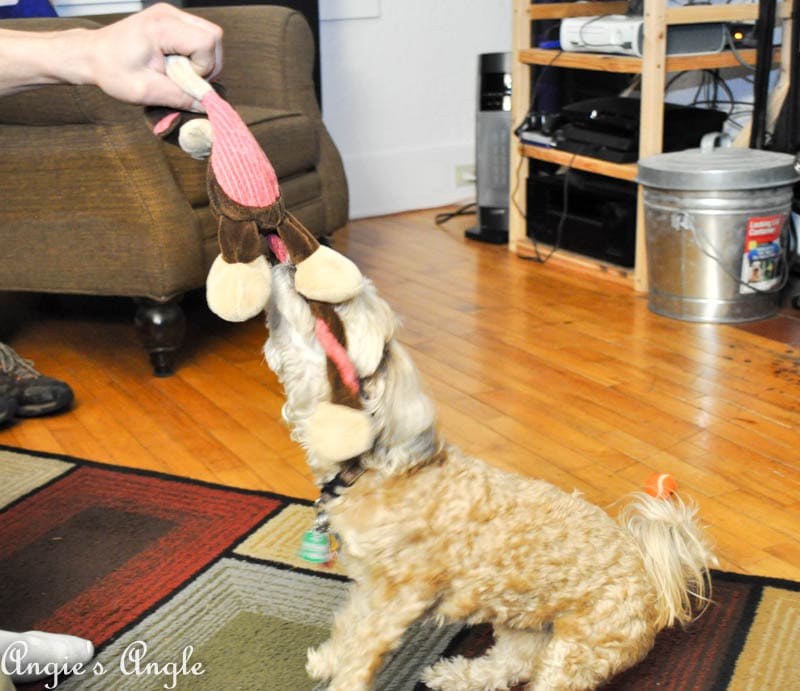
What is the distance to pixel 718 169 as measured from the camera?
2.55 meters

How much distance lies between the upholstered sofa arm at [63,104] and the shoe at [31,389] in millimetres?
536

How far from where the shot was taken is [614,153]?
3.01 metres

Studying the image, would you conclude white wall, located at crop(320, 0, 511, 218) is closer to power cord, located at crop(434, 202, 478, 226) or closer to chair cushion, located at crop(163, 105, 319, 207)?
power cord, located at crop(434, 202, 478, 226)

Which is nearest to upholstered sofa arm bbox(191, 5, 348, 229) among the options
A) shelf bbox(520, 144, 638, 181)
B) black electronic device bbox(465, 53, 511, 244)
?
shelf bbox(520, 144, 638, 181)

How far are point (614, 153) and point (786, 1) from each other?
24.6 inches

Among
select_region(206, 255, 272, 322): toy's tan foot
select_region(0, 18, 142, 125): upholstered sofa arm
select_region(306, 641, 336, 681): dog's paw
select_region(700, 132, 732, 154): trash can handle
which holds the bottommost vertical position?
select_region(306, 641, 336, 681): dog's paw

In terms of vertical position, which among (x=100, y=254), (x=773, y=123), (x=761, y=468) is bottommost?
(x=761, y=468)

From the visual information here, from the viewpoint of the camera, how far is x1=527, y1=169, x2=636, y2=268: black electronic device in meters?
3.07

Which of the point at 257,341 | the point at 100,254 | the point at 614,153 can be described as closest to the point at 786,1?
the point at 614,153

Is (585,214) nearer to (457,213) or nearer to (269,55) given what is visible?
(457,213)

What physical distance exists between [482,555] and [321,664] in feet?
1.00

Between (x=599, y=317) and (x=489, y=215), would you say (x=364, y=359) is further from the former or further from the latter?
(x=489, y=215)

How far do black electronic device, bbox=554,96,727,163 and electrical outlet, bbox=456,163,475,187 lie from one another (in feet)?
3.94

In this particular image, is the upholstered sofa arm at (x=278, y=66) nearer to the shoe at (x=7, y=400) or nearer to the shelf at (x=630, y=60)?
the shelf at (x=630, y=60)
